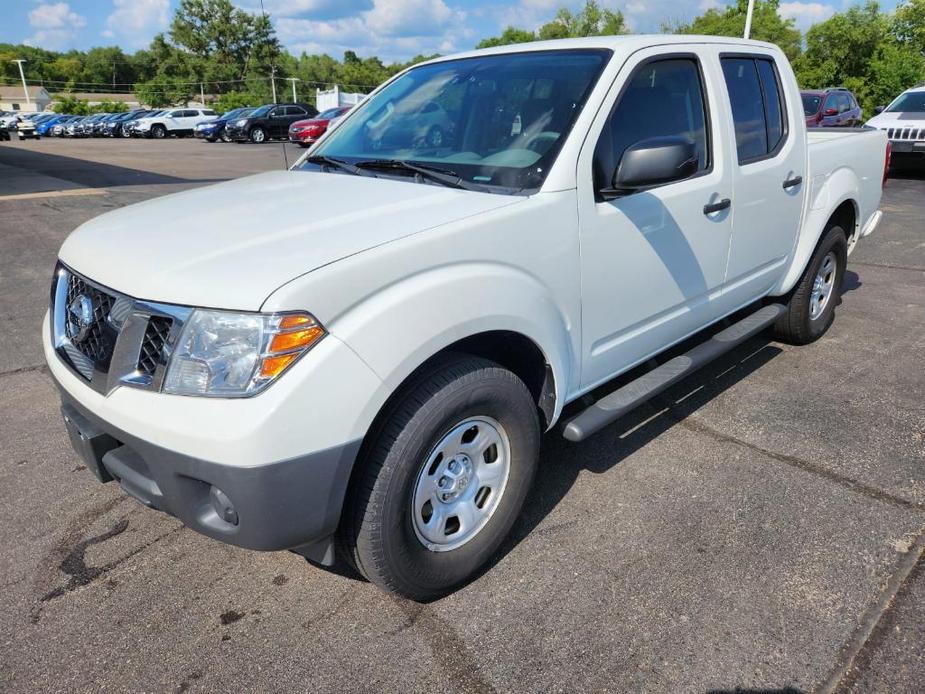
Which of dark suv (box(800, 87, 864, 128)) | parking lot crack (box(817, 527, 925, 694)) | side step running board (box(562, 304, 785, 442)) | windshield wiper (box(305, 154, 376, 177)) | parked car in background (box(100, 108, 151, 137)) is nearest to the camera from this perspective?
parking lot crack (box(817, 527, 925, 694))

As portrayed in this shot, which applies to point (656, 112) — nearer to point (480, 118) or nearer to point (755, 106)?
point (480, 118)

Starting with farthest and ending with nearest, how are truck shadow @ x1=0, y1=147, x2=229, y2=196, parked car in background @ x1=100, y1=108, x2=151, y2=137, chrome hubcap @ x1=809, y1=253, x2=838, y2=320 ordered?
parked car in background @ x1=100, y1=108, x2=151, y2=137 → truck shadow @ x1=0, y1=147, x2=229, y2=196 → chrome hubcap @ x1=809, y1=253, x2=838, y2=320

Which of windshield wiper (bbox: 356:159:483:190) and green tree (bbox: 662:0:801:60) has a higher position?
green tree (bbox: 662:0:801:60)

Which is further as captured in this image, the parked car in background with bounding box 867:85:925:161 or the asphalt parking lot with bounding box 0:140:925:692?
the parked car in background with bounding box 867:85:925:161

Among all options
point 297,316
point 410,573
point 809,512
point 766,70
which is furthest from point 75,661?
point 766,70

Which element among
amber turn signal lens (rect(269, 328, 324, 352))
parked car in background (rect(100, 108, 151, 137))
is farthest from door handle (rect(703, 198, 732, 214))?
parked car in background (rect(100, 108, 151, 137))

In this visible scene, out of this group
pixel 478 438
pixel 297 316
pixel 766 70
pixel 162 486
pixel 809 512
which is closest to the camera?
pixel 297 316

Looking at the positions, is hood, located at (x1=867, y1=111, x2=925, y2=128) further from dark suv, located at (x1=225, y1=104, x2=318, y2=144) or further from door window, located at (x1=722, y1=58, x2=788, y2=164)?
dark suv, located at (x1=225, y1=104, x2=318, y2=144)

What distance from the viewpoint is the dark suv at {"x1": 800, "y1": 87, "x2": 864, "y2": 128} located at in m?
15.6

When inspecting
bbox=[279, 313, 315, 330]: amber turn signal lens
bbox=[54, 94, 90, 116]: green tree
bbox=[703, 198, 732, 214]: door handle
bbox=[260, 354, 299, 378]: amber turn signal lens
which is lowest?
bbox=[260, 354, 299, 378]: amber turn signal lens

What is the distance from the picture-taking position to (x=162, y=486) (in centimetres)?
205

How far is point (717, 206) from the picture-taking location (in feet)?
11.0

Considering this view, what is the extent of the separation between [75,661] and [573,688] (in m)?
1.62

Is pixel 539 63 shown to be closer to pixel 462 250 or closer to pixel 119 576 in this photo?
pixel 462 250
